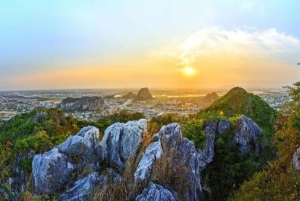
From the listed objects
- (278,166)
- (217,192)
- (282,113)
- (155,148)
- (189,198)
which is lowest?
(217,192)

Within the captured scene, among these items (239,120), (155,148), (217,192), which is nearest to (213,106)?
(239,120)

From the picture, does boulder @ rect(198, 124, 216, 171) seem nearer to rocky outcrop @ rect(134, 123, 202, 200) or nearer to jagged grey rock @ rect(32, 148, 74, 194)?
rocky outcrop @ rect(134, 123, 202, 200)

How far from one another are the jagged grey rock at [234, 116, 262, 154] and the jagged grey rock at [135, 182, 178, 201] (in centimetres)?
924

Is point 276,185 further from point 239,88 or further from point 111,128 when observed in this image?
point 239,88

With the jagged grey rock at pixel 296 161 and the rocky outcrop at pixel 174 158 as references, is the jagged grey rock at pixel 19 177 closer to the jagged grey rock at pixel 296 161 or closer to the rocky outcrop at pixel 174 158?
the rocky outcrop at pixel 174 158

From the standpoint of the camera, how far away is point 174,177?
8555 mm

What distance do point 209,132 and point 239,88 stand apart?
17.3m

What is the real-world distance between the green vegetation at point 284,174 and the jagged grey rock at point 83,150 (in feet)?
20.1

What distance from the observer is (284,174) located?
920cm

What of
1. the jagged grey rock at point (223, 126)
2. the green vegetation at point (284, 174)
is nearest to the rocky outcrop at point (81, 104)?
the jagged grey rock at point (223, 126)

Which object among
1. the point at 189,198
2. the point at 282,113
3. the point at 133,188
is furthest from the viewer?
the point at 282,113

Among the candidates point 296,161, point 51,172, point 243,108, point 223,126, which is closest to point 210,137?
point 223,126

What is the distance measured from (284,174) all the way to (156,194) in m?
5.20

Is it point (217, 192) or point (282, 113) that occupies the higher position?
point (282, 113)
